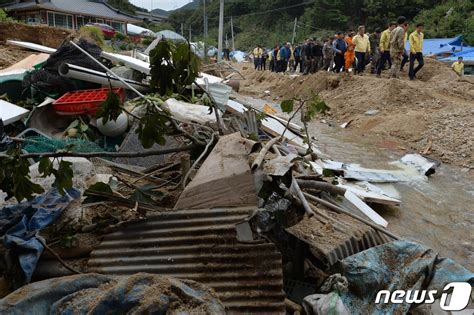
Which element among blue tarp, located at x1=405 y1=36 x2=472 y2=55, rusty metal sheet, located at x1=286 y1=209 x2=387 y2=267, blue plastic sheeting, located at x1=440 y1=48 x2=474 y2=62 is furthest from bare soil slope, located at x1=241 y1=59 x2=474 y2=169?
blue tarp, located at x1=405 y1=36 x2=472 y2=55

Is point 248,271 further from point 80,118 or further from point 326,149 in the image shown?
point 326,149

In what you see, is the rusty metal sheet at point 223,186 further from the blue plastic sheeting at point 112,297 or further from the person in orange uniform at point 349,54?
the person in orange uniform at point 349,54

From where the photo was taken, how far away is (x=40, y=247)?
7.66 ft

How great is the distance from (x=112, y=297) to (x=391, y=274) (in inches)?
69.6

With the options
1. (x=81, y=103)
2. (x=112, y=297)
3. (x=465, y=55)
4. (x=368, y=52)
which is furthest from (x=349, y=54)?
(x=112, y=297)

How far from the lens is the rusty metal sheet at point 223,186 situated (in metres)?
2.33

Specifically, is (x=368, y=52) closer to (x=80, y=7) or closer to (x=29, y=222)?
(x=29, y=222)

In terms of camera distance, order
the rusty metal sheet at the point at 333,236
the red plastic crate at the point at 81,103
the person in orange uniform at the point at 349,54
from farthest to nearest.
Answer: the person in orange uniform at the point at 349,54 → the red plastic crate at the point at 81,103 → the rusty metal sheet at the point at 333,236

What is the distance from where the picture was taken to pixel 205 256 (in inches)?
87.4

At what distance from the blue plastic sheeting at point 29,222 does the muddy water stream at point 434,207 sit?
326cm

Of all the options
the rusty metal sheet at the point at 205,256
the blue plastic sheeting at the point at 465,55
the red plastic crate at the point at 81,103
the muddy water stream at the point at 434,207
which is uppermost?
the red plastic crate at the point at 81,103

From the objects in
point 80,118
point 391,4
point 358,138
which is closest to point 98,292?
point 80,118

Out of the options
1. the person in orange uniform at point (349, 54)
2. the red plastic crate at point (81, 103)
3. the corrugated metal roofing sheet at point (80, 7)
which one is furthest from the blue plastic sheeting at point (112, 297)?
the corrugated metal roofing sheet at point (80, 7)

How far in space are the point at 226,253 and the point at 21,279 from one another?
1159 mm
